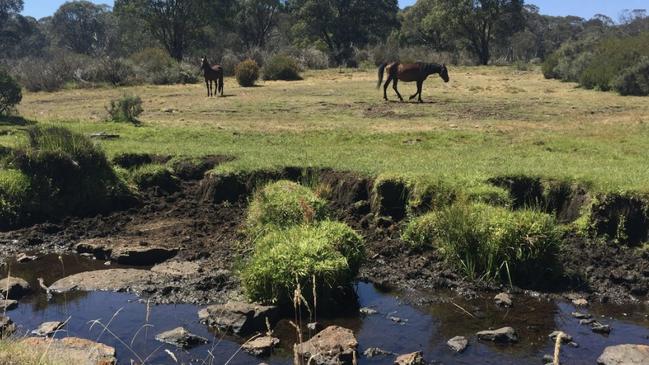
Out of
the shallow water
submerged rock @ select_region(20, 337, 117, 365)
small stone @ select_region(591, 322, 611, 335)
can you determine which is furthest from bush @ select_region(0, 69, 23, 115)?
small stone @ select_region(591, 322, 611, 335)

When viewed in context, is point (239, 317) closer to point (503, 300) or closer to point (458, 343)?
point (458, 343)

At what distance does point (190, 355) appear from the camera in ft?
24.4

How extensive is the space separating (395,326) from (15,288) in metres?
4.72

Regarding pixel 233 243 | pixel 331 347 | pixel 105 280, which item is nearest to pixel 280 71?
pixel 233 243

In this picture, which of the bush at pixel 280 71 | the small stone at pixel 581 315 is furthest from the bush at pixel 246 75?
the small stone at pixel 581 315

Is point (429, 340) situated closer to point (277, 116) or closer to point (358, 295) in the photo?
point (358, 295)

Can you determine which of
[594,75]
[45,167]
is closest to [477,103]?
[594,75]

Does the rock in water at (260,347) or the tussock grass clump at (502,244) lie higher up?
the tussock grass clump at (502,244)

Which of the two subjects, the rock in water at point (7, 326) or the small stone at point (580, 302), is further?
the small stone at point (580, 302)

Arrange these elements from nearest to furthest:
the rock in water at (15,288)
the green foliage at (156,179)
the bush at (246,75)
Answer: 1. the rock in water at (15,288)
2. the green foliage at (156,179)
3. the bush at (246,75)

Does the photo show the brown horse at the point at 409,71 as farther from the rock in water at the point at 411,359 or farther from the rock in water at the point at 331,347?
the rock in water at the point at 411,359

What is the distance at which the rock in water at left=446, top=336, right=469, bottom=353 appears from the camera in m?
7.39

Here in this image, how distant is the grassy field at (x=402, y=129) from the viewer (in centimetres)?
1259

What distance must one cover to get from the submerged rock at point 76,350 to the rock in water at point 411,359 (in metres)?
2.64
